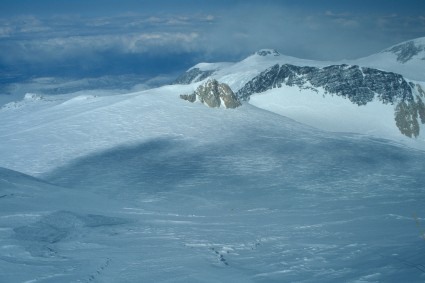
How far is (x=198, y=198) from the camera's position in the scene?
36.7 m

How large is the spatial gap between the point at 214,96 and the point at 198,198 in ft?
144

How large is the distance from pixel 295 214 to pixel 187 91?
193ft

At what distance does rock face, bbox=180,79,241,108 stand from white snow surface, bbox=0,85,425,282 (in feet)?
6.96

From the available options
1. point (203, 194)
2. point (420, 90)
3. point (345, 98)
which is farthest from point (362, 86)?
point (203, 194)

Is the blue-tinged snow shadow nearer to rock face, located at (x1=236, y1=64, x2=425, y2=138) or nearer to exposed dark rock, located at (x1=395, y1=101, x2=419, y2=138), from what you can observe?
exposed dark rock, located at (x1=395, y1=101, x2=419, y2=138)

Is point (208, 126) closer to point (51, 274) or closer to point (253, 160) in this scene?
point (253, 160)

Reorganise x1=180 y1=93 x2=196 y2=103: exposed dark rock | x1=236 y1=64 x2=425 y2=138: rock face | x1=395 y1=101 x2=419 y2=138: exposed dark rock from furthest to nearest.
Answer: x1=236 y1=64 x2=425 y2=138: rock face
x1=395 y1=101 x2=419 y2=138: exposed dark rock
x1=180 y1=93 x2=196 y2=103: exposed dark rock

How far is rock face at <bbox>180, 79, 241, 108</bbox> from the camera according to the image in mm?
78781

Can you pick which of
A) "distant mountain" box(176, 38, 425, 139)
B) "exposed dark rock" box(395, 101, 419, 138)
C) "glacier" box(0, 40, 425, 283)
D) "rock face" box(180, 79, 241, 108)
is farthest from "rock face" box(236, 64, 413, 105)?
"rock face" box(180, 79, 241, 108)

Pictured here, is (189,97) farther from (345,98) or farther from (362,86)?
(362,86)

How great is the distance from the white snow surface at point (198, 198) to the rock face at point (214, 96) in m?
2.12

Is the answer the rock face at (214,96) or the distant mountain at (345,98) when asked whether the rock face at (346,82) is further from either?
the rock face at (214,96)

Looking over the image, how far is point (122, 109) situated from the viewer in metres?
75.8

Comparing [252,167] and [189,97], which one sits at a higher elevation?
[189,97]
